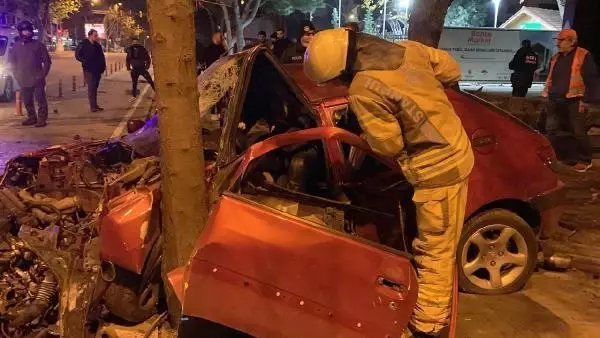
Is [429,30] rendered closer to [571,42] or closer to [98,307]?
[571,42]

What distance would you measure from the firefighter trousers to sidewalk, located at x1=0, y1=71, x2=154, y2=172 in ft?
17.7

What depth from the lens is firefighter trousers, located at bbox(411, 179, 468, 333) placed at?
9.63 ft

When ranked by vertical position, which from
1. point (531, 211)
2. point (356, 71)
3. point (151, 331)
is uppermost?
point (356, 71)

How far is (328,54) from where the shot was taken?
2861mm

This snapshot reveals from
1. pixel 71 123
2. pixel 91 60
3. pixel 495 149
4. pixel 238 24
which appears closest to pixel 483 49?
pixel 91 60

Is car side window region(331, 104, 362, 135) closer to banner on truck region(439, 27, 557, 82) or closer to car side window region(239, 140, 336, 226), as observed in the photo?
car side window region(239, 140, 336, 226)

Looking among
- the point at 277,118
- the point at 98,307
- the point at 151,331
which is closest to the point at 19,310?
the point at 98,307

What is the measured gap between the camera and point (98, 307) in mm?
3541

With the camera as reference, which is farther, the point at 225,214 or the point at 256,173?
the point at 256,173

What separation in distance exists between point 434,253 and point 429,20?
27.0 ft

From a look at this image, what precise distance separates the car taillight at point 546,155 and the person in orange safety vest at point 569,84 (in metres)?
4.34

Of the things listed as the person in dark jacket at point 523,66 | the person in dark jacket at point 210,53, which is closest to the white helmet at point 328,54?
the person in dark jacket at point 210,53

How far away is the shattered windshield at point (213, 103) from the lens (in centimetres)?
391

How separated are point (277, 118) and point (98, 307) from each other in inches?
70.4
